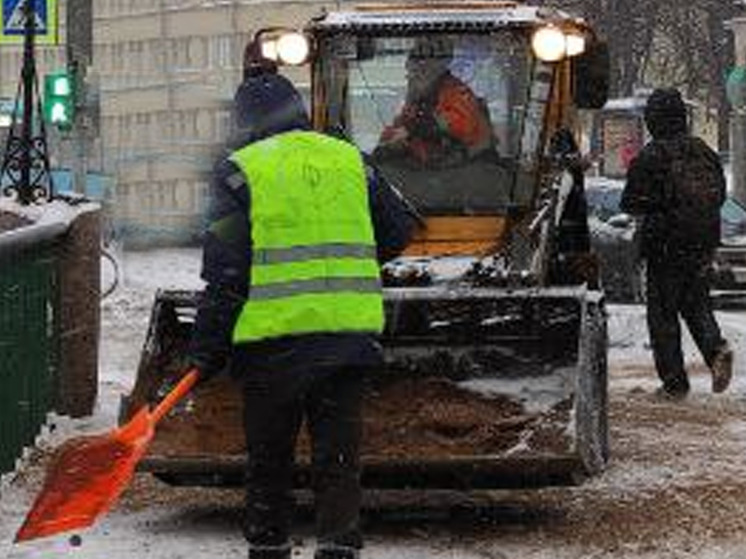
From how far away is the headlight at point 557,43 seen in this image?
9.47 m

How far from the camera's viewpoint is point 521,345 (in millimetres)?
8195

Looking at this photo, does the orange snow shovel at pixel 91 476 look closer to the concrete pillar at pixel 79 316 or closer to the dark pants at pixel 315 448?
the dark pants at pixel 315 448

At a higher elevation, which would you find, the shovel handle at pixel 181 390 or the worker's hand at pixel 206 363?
the worker's hand at pixel 206 363

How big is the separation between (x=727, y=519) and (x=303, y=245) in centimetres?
249

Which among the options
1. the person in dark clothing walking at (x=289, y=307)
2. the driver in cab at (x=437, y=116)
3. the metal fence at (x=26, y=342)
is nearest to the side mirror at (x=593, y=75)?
the driver in cab at (x=437, y=116)

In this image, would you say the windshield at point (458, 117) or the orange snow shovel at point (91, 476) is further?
the windshield at point (458, 117)

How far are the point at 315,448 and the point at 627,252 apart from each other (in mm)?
13677

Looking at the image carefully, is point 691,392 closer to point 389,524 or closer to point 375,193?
point 389,524

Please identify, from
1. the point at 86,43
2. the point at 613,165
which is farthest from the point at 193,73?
the point at 86,43

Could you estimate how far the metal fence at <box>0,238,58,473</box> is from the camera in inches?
316

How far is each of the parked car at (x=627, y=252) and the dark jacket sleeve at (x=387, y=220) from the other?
11.7 m

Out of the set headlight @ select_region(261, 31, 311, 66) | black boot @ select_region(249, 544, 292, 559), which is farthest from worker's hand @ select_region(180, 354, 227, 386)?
headlight @ select_region(261, 31, 311, 66)

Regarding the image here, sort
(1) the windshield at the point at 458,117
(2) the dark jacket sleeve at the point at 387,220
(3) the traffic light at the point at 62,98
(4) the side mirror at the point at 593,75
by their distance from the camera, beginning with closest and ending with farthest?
1. (2) the dark jacket sleeve at the point at 387,220
2. (4) the side mirror at the point at 593,75
3. (1) the windshield at the point at 458,117
4. (3) the traffic light at the point at 62,98

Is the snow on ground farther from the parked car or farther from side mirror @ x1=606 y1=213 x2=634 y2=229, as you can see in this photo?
side mirror @ x1=606 y1=213 x2=634 y2=229
